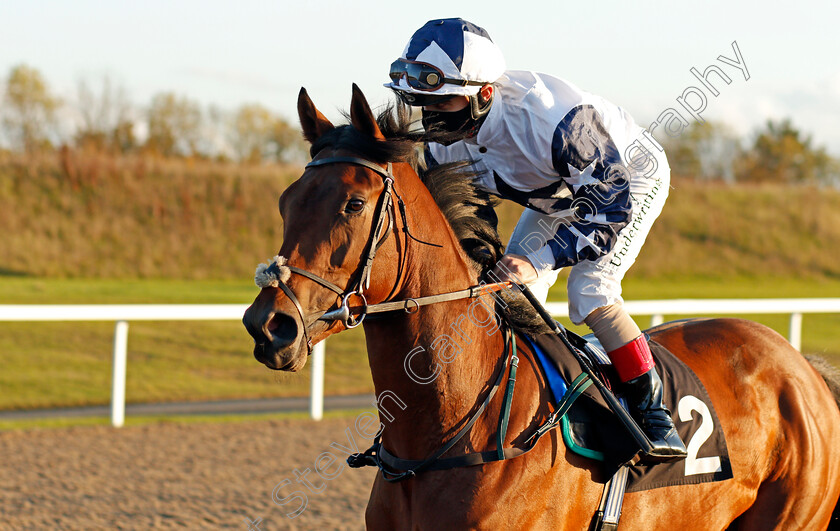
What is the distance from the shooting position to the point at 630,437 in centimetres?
244

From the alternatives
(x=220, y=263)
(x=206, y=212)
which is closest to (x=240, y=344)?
(x=220, y=263)

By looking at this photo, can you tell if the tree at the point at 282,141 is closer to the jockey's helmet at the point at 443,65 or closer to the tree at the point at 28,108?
the tree at the point at 28,108

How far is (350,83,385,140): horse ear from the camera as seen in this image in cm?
212

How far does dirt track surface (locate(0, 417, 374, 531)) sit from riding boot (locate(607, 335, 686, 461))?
2211mm

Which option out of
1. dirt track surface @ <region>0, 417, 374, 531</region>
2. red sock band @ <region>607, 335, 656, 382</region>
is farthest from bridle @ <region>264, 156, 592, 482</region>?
dirt track surface @ <region>0, 417, 374, 531</region>

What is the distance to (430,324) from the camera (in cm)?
224

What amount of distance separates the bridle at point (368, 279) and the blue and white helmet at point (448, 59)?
1.13ft

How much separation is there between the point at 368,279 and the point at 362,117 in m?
0.43

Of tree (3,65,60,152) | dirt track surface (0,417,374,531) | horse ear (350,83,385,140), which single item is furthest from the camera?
tree (3,65,60,152)

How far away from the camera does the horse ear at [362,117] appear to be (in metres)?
2.12

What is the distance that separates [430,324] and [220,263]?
18.1 meters

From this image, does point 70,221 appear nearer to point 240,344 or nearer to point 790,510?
point 240,344

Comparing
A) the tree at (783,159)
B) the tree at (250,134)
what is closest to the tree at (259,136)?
the tree at (250,134)

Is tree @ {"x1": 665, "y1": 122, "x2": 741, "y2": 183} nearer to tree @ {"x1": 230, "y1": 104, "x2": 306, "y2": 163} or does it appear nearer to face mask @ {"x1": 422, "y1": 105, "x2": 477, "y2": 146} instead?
tree @ {"x1": 230, "y1": 104, "x2": 306, "y2": 163}
